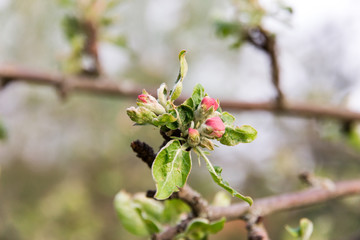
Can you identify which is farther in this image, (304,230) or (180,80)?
(304,230)

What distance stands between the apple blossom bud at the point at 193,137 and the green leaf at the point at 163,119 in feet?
0.11

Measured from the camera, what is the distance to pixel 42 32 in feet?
16.7

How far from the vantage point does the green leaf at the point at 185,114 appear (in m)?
0.55

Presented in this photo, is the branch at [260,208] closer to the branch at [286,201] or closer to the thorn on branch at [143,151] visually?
the branch at [286,201]

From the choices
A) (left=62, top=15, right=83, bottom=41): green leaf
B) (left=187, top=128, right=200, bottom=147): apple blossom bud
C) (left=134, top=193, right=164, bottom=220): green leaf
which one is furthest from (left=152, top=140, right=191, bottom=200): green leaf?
(left=62, top=15, right=83, bottom=41): green leaf

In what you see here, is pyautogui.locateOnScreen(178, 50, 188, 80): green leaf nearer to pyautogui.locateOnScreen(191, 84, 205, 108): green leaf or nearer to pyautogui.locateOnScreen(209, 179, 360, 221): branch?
pyautogui.locateOnScreen(191, 84, 205, 108): green leaf

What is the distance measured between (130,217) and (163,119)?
0.31 meters

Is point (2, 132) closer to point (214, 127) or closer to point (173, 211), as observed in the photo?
point (173, 211)

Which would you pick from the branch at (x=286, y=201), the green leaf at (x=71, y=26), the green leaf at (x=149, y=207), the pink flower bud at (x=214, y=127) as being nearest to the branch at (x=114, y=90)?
the green leaf at (x=71, y=26)

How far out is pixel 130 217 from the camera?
0.74m

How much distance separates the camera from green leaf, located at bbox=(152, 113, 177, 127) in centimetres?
51

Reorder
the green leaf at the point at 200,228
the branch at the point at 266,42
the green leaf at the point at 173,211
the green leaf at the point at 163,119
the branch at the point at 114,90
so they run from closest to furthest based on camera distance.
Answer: the green leaf at the point at 163,119 < the green leaf at the point at 200,228 < the green leaf at the point at 173,211 < the branch at the point at 266,42 < the branch at the point at 114,90

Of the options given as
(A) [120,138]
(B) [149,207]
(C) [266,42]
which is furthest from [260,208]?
(A) [120,138]

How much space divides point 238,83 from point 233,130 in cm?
568
